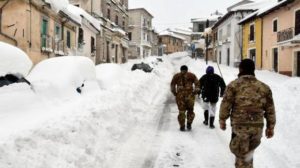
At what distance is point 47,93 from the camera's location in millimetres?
8859

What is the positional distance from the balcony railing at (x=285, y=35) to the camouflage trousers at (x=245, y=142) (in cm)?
1958

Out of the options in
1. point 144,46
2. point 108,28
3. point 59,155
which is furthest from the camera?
point 144,46

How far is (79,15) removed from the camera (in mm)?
23266

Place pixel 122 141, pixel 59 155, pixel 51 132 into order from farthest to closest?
pixel 122 141, pixel 51 132, pixel 59 155

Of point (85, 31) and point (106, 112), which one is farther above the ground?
point (85, 31)

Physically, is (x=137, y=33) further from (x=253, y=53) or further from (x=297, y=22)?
(x=297, y=22)

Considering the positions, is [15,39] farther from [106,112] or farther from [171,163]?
[171,163]

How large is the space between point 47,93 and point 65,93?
0.80 meters

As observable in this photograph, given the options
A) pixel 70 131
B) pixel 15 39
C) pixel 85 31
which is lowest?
pixel 70 131

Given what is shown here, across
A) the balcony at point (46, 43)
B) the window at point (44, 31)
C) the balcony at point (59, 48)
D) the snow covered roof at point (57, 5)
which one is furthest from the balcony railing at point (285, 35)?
the window at point (44, 31)

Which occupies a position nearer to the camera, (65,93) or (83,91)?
(65,93)

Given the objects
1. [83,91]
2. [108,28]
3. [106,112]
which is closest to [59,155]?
[106,112]

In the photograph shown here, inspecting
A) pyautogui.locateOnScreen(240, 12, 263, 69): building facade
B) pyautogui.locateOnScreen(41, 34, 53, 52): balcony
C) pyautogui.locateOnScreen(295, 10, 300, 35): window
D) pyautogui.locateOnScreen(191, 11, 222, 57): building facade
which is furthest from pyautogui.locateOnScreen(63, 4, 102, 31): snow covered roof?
pyautogui.locateOnScreen(191, 11, 222, 57): building facade

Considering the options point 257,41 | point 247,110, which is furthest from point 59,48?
point 257,41
